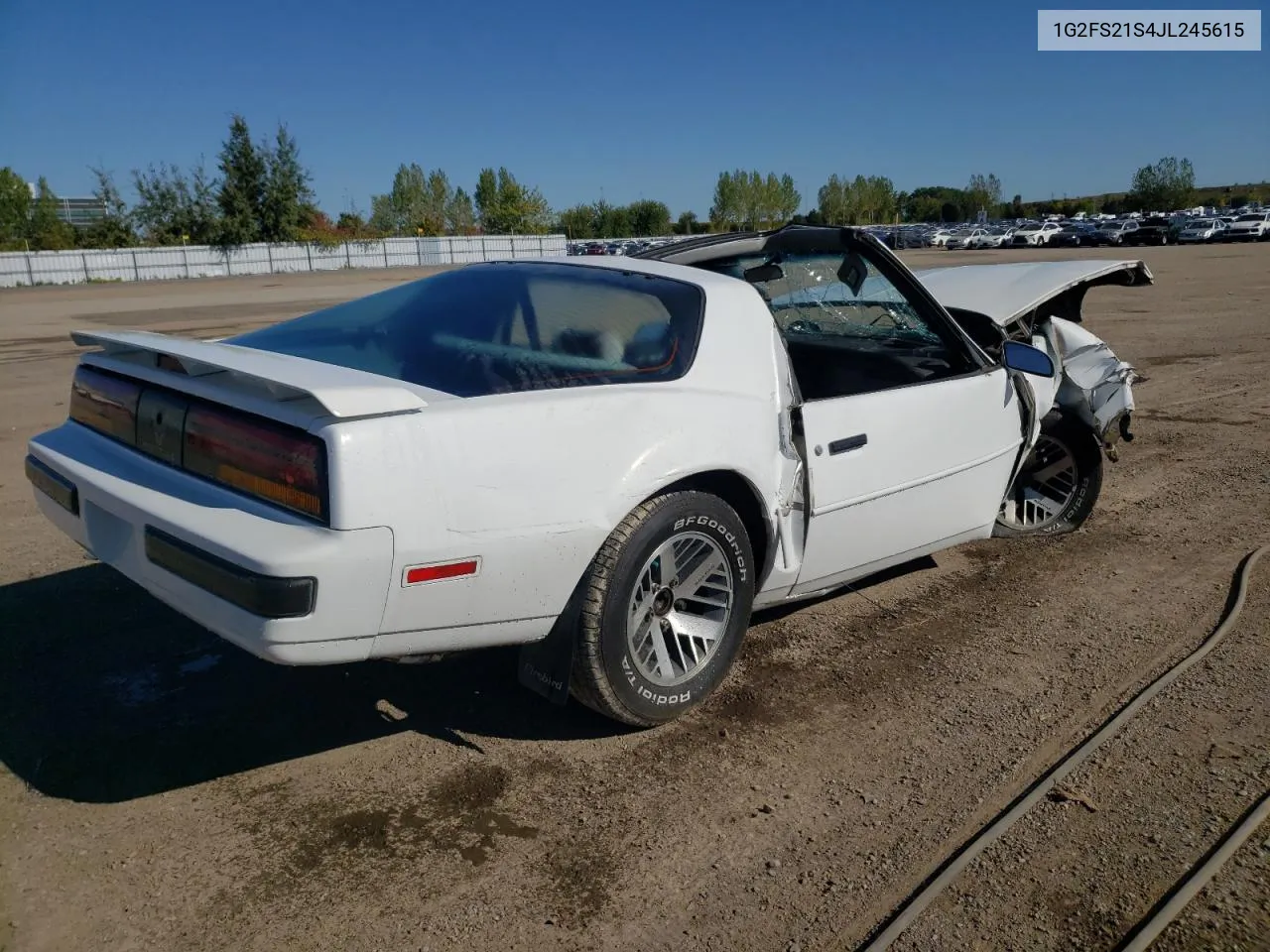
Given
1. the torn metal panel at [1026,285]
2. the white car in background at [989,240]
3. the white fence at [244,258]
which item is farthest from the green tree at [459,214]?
the torn metal panel at [1026,285]

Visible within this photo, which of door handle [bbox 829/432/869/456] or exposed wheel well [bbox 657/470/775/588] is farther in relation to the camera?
door handle [bbox 829/432/869/456]

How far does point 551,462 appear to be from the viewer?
2.76m

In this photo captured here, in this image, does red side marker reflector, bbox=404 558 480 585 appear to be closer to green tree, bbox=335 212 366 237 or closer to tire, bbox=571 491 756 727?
tire, bbox=571 491 756 727

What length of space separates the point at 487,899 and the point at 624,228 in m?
104

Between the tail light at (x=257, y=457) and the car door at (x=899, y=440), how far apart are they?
1.64 meters

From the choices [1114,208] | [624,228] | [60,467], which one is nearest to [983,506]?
[60,467]

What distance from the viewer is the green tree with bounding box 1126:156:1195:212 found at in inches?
4424

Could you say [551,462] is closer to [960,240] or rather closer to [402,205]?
[960,240]

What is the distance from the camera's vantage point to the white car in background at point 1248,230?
2055 inches

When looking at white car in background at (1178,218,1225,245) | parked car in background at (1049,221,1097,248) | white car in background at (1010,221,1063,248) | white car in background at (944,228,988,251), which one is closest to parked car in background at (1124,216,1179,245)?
white car in background at (1178,218,1225,245)

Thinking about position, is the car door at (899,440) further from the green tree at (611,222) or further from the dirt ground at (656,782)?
the green tree at (611,222)

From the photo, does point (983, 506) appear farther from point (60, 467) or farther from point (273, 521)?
point (60, 467)

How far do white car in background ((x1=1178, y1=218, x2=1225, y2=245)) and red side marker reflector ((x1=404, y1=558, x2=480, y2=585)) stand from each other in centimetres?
5937

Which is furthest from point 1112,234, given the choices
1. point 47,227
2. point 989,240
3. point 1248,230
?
point 47,227
